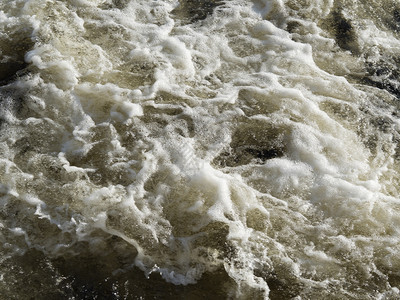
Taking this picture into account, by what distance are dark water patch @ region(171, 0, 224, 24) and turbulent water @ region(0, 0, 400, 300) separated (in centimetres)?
2

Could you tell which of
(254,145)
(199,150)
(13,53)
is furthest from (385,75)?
(13,53)

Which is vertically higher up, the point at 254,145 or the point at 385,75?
the point at 385,75

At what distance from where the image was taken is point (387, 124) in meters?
4.90

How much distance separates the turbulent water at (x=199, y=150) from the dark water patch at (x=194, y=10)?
24 millimetres

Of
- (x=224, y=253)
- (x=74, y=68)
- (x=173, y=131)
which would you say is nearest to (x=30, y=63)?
(x=74, y=68)

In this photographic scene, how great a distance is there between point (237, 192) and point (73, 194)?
4.47 ft

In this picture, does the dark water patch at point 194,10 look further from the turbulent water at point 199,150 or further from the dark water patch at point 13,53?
the dark water patch at point 13,53

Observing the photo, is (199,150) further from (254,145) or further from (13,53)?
(13,53)

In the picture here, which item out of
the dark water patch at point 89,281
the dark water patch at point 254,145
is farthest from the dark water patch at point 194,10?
the dark water patch at point 89,281

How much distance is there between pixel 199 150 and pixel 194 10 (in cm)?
251

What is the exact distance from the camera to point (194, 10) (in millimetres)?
6195

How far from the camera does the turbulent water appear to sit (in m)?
3.60

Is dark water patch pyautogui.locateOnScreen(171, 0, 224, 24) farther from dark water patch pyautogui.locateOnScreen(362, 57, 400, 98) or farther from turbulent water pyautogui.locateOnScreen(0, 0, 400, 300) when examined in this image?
dark water patch pyautogui.locateOnScreen(362, 57, 400, 98)

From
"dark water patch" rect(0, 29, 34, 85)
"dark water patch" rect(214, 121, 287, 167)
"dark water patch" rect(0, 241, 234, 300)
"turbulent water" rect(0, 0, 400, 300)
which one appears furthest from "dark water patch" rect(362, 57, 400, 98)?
"dark water patch" rect(0, 29, 34, 85)
